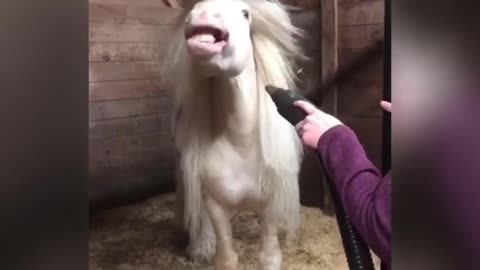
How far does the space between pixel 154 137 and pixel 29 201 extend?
1.15 m

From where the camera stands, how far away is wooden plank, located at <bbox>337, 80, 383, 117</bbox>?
3.57 ft

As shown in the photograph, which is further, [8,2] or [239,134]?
[239,134]

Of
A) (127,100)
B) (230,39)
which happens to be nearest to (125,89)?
(127,100)

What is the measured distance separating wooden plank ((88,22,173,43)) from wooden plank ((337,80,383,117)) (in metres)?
0.42

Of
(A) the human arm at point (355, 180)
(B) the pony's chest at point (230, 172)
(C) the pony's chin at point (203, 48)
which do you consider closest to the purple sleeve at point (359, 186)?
(A) the human arm at point (355, 180)

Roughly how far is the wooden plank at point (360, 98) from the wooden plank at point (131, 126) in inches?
17.7

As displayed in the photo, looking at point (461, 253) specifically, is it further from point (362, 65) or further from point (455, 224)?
point (362, 65)

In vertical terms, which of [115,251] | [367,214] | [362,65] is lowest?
[115,251]

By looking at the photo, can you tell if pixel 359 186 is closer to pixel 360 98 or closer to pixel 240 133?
pixel 240 133

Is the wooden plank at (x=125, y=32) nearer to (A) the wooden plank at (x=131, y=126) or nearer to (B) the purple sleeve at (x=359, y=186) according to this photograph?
(A) the wooden plank at (x=131, y=126)

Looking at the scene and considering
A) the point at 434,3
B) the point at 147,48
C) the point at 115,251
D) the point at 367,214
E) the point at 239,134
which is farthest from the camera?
the point at 147,48

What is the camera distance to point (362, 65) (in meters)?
1.11

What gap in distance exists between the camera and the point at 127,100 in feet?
4.28

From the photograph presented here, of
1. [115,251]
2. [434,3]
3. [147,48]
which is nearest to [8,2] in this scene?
[434,3]
